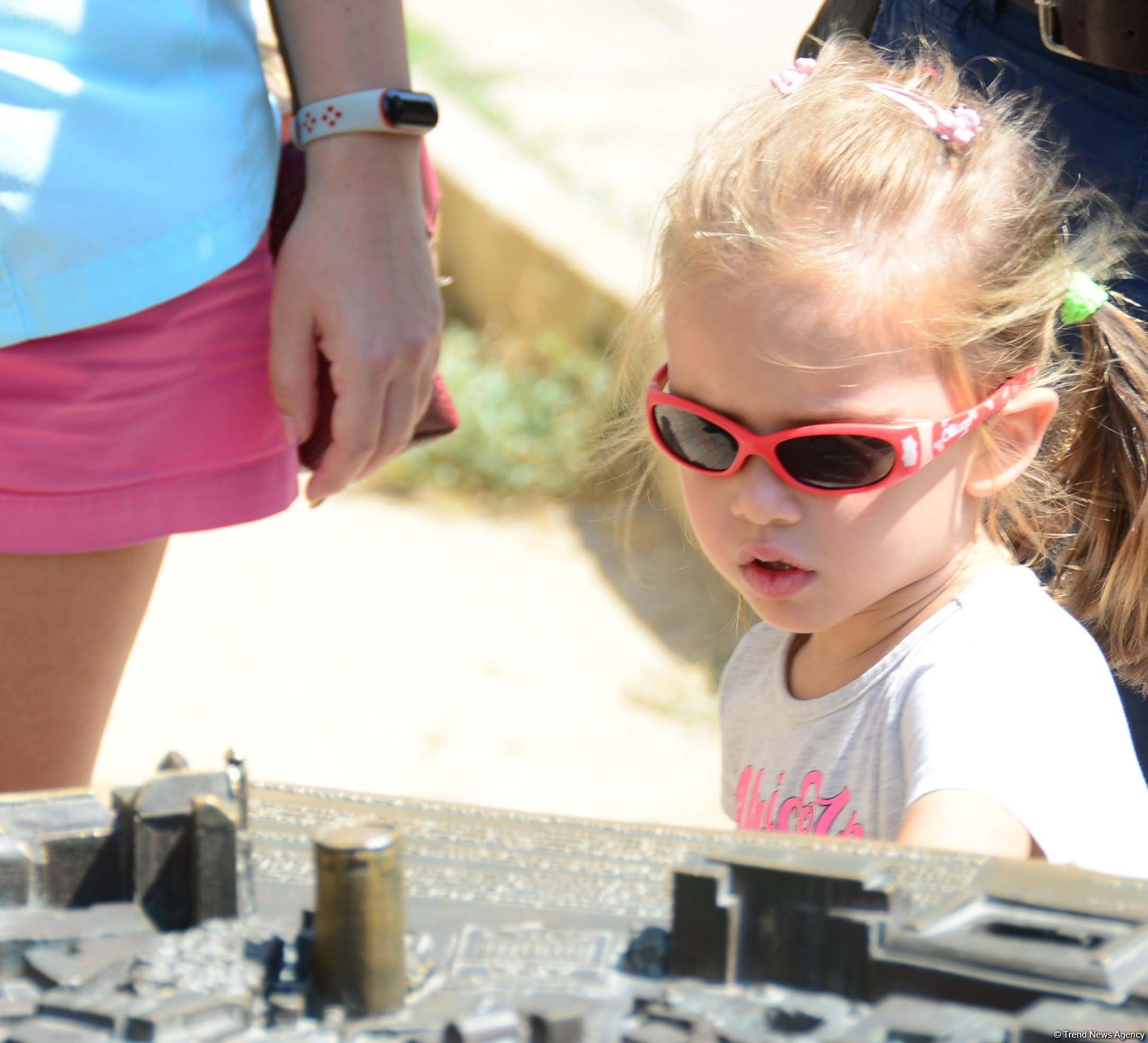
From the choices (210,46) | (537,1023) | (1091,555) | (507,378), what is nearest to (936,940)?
(537,1023)

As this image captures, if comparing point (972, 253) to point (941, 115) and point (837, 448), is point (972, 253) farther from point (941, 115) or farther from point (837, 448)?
point (837, 448)

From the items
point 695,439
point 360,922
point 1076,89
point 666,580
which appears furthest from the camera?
point 666,580

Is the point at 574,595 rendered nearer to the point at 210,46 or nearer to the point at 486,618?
the point at 486,618

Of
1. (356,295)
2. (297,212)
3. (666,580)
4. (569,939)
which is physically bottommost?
(569,939)

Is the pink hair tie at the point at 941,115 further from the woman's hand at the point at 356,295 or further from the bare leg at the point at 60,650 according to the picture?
the bare leg at the point at 60,650

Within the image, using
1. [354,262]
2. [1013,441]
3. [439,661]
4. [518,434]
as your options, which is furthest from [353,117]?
[518,434]

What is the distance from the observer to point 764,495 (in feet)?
4.79

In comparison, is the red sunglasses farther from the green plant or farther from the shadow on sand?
the green plant

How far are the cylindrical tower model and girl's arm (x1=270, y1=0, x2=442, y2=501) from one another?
0.82 metres

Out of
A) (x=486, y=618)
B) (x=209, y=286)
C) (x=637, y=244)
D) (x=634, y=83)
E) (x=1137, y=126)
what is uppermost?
(x=634, y=83)

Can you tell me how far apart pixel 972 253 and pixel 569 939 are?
2.99 ft

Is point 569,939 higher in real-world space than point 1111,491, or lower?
lower

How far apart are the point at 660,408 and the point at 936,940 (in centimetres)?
80

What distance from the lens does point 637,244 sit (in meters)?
4.57
